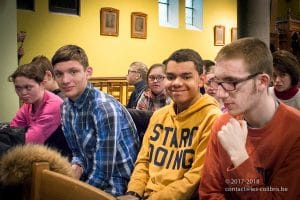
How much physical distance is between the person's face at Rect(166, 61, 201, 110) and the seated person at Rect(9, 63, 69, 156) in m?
1.15

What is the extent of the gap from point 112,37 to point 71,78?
7.83m

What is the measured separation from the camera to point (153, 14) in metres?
11.5

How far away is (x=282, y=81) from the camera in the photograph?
4.16 meters

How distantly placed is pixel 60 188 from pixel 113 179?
1306 mm

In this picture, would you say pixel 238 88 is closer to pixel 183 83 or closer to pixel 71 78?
pixel 183 83

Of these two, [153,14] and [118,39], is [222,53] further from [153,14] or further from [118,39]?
[153,14]

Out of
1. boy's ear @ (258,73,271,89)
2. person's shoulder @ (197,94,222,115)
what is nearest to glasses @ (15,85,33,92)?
person's shoulder @ (197,94,222,115)

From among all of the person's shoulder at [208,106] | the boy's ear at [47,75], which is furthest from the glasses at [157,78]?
the person's shoulder at [208,106]

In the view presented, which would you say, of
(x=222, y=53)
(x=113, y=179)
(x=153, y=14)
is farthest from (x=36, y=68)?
(x=153, y=14)

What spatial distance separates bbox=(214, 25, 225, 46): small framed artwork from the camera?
527 inches

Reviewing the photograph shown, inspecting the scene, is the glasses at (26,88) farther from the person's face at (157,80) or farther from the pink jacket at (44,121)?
the person's face at (157,80)

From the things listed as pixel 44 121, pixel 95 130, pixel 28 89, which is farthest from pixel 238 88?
pixel 28 89

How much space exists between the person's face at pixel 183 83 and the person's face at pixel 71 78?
0.65m

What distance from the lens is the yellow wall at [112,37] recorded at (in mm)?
8961
